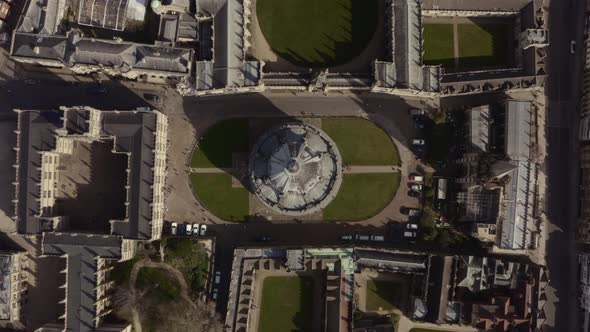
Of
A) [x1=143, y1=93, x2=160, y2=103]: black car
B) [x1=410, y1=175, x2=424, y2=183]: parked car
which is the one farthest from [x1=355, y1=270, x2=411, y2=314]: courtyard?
[x1=143, y1=93, x2=160, y2=103]: black car

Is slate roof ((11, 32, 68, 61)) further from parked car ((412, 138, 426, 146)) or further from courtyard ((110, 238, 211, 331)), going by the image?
parked car ((412, 138, 426, 146))

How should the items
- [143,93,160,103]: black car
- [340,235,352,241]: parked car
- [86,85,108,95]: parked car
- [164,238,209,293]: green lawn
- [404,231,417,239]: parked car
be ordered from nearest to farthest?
1. [164,238,209,293]: green lawn
2. [86,85,108,95]: parked car
3. [143,93,160,103]: black car
4. [340,235,352,241]: parked car
5. [404,231,417,239]: parked car

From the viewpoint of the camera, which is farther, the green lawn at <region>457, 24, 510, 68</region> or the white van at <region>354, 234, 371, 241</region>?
the green lawn at <region>457, 24, 510, 68</region>

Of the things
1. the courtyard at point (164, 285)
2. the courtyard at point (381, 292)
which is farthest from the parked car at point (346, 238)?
the courtyard at point (164, 285)

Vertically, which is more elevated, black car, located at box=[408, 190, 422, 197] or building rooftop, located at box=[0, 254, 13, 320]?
black car, located at box=[408, 190, 422, 197]

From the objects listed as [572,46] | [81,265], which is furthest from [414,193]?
[81,265]

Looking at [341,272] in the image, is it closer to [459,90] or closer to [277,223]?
[277,223]

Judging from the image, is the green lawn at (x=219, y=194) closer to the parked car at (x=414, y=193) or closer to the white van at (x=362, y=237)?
the white van at (x=362, y=237)
